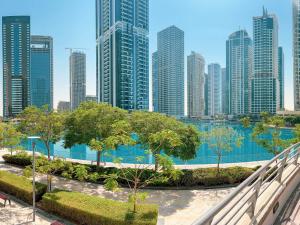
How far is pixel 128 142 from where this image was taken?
35.5ft

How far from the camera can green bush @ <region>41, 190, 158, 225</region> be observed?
9.92 metres

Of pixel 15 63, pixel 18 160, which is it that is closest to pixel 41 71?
pixel 15 63

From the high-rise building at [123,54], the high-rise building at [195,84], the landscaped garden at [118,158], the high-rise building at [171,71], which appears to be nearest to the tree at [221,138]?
the landscaped garden at [118,158]

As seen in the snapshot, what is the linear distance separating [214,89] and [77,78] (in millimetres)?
74780

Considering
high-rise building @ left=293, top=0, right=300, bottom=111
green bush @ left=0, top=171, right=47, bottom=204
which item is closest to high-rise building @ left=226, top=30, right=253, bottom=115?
high-rise building @ left=293, top=0, right=300, bottom=111

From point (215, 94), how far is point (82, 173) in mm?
151364

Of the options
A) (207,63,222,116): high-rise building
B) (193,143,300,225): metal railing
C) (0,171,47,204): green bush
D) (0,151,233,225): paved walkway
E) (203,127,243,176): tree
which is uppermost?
(207,63,222,116): high-rise building

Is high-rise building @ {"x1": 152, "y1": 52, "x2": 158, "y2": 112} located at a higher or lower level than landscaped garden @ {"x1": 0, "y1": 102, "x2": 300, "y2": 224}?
higher

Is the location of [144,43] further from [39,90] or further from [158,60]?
[39,90]

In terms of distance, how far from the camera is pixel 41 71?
13188 cm

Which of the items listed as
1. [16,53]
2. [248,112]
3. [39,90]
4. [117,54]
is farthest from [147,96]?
[16,53]

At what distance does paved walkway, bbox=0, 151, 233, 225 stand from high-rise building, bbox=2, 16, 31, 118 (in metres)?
100

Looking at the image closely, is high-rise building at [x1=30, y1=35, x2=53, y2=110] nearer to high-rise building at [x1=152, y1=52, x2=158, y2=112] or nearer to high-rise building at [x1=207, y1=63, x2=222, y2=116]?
high-rise building at [x1=152, y1=52, x2=158, y2=112]

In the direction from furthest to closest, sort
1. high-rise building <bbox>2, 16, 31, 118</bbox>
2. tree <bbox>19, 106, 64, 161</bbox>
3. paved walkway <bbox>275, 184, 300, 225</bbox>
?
high-rise building <bbox>2, 16, 31, 118</bbox>, tree <bbox>19, 106, 64, 161</bbox>, paved walkway <bbox>275, 184, 300, 225</bbox>
